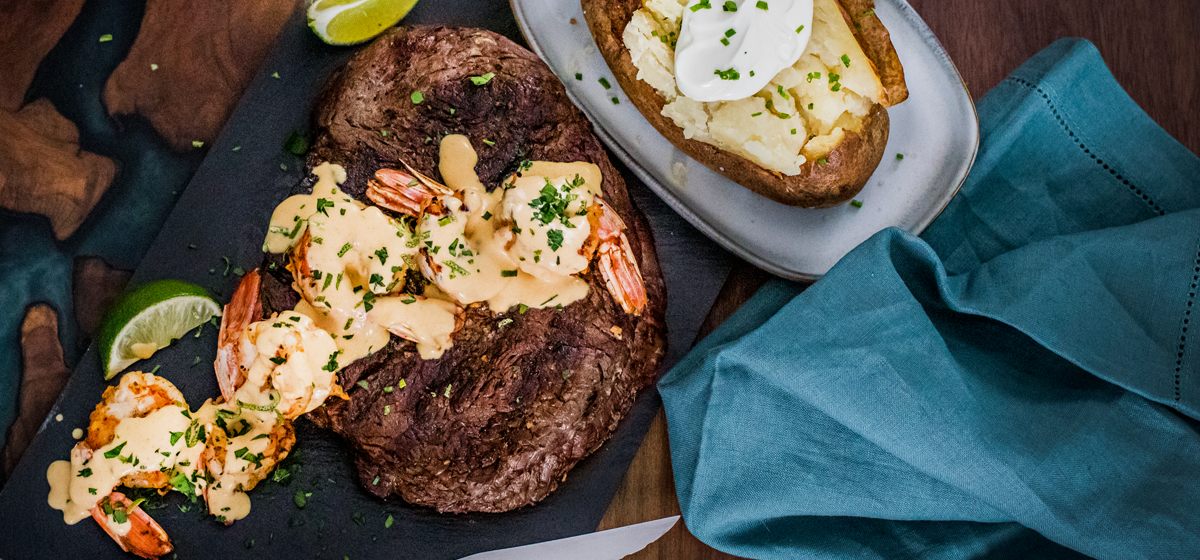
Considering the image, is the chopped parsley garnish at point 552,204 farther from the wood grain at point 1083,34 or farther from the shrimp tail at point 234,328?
the wood grain at point 1083,34

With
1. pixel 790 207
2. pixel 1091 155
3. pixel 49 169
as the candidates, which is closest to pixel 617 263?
pixel 790 207

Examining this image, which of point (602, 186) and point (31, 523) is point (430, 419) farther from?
point (31, 523)

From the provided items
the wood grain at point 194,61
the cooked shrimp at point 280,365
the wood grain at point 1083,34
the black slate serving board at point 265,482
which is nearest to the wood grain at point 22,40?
the wood grain at point 194,61

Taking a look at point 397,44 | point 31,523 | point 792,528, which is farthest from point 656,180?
point 31,523

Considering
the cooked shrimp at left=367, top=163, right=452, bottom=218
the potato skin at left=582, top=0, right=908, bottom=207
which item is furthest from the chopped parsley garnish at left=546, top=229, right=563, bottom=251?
the potato skin at left=582, top=0, right=908, bottom=207

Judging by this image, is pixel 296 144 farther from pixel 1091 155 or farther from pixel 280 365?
pixel 1091 155

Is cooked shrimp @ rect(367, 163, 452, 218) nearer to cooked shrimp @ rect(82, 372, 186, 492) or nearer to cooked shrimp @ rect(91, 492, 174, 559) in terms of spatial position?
cooked shrimp @ rect(82, 372, 186, 492)
